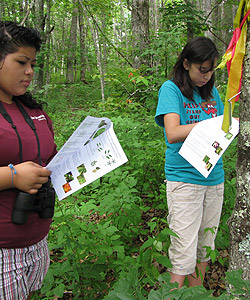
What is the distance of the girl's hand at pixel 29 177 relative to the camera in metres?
1.21

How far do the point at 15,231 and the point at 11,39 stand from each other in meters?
0.96

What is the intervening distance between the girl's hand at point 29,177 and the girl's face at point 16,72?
0.39 meters

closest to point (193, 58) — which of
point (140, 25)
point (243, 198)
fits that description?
point (243, 198)

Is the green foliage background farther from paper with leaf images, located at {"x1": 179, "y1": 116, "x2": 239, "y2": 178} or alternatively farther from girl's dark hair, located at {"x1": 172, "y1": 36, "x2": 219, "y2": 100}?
girl's dark hair, located at {"x1": 172, "y1": 36, "x2": 219, "y2": 100}

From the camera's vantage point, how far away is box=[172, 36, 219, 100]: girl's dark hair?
1.81 meters

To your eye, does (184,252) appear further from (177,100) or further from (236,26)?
(236,26)

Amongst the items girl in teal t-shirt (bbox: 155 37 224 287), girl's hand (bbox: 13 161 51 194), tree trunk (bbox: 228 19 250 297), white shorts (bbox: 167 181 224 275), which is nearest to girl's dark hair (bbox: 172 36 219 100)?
girl in teal t-shirt (bbox: 155 37 224 287)

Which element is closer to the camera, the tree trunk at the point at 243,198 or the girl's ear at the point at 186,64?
the tree trunk at the point at 243,198

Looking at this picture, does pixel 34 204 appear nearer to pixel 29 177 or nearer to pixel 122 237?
pixel 29 177

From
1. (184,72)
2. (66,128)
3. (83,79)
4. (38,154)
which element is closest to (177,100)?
(184,72)

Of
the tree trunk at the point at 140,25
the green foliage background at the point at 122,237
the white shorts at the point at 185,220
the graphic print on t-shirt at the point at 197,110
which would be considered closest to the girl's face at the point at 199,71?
the graphic print on t-shirt at the point at 197,110

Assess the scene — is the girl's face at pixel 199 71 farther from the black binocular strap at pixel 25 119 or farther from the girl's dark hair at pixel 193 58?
the black binocular strap at pixel 25 119

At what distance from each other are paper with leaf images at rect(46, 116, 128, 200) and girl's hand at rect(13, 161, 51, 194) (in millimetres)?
76

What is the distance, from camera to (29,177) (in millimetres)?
1243
